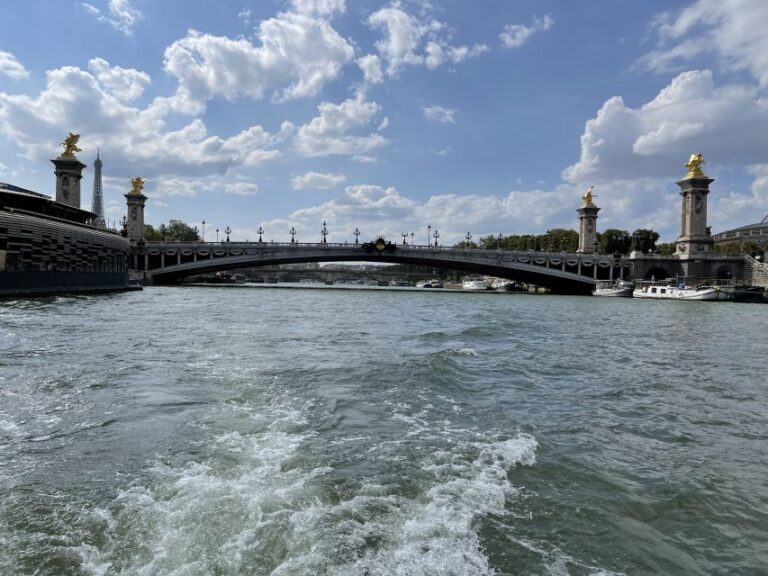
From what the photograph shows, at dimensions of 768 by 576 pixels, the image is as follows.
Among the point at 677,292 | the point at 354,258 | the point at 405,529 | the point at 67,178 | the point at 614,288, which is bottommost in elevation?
the point at 405,529

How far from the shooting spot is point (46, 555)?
432 cm

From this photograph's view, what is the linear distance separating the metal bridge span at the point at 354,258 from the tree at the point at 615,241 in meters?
29.9

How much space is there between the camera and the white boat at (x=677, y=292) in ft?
230

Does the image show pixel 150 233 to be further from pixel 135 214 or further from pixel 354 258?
pixel 354 258

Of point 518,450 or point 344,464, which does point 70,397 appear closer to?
point 344,464

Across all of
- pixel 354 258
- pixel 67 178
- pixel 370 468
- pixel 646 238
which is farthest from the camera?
pixel 646 238

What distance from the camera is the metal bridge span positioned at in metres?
88.6

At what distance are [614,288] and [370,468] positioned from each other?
278ft

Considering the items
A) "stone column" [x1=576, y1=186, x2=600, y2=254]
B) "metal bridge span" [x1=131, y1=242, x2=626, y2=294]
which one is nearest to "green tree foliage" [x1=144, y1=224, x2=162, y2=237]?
"metal bridge span" [x1=131, y1=242, x2=626, y2=294]

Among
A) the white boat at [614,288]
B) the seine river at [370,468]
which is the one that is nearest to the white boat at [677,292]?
the white boat at [614,288]

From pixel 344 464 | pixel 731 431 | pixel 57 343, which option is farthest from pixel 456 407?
pixel 57 343

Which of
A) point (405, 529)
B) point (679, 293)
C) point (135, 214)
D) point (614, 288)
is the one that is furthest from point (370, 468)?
point (135, 214)

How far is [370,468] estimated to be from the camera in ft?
21.5

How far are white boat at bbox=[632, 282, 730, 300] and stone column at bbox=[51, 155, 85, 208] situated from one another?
9263 centimetres
